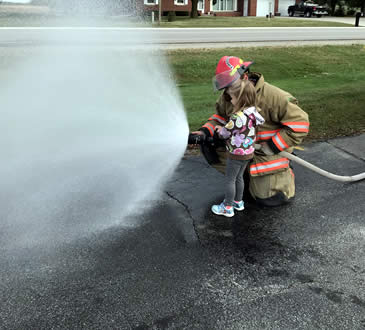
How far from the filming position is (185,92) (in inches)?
337

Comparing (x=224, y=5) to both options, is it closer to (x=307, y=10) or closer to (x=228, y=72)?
(x=307, y=10)

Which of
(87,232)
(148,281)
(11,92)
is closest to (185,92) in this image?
(11,92)

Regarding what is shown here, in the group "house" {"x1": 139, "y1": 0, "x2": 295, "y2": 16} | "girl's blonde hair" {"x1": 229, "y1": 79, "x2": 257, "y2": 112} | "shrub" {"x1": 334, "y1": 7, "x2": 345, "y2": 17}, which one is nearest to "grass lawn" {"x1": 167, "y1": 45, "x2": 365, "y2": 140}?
"girl's blonde hair" {"x1": 229, "y1": 79, "x2": 257, "y2": 112}

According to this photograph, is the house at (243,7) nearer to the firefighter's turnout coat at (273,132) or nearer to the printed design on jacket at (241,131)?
the firefighter's turnout coat at (273,132)

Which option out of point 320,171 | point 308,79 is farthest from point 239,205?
point 308,79

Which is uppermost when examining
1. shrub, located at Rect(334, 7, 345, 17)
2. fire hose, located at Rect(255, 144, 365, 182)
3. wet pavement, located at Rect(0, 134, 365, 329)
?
shrub, located at Rect(334, 7, 345, 17)

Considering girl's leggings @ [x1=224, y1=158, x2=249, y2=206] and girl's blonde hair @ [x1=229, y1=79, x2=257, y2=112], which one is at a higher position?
girl's blonde hair @ [x1=229, y1=79, x2=257, y2=112]

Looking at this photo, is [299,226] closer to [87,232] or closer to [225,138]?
[225,138]

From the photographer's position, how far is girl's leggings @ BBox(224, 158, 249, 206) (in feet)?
11.8

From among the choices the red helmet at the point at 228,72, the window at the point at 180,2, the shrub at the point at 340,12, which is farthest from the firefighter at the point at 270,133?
the shrub at the point at 340,12

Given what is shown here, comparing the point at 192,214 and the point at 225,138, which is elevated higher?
the point at 225,138

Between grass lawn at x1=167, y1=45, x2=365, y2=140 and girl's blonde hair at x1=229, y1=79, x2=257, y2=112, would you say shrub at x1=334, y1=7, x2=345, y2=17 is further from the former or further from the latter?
girl's blonde hair at x1=229, y1=79, x2=257, y2=112

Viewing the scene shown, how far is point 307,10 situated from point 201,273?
40.8 metres

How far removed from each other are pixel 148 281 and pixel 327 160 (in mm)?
3203
